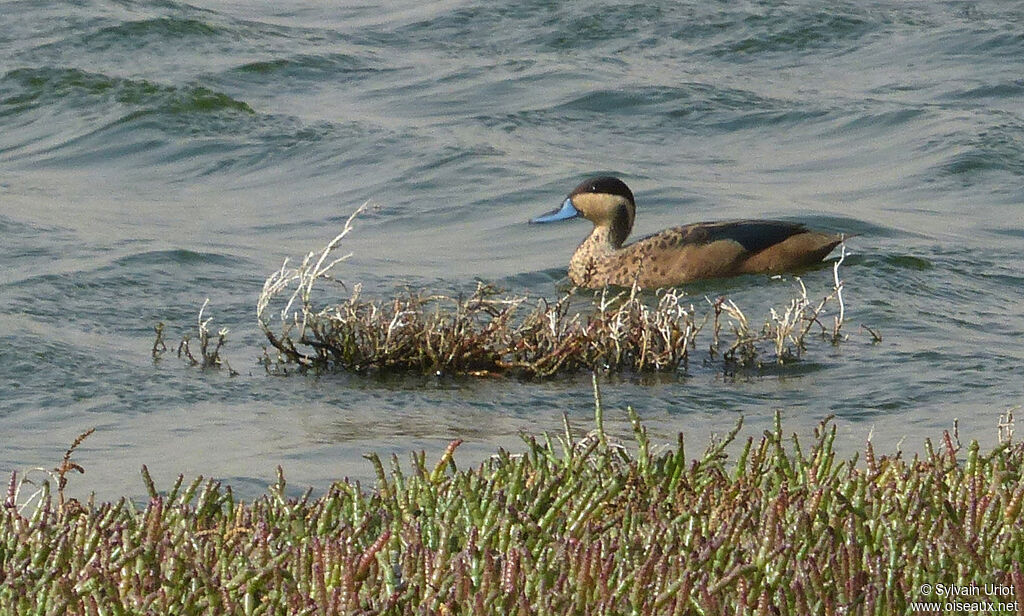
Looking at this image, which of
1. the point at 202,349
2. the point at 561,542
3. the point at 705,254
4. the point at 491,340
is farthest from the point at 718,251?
the point at 561,542

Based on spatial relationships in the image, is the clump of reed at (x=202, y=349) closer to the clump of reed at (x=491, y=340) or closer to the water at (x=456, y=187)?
the water at (x=456, y=187)

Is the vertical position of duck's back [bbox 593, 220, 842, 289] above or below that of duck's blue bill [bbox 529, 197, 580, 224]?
below

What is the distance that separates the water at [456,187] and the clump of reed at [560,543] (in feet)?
6.48

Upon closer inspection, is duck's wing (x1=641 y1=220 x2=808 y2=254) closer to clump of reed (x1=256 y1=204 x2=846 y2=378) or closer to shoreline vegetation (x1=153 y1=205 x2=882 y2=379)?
shoreline vegetation (x1=153 y1=205 x2=882 y2=379)

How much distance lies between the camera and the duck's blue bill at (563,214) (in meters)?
12.0

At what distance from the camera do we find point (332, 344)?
328 inches

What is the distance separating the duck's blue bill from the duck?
44cm

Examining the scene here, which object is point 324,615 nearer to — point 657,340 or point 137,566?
point 137,566

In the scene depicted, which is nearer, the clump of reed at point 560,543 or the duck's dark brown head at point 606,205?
the clump of reed at point 560,543

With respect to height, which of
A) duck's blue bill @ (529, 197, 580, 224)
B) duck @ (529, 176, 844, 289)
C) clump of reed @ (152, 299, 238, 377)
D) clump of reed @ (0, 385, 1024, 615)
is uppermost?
duck's blue bill @ (529, 197, 580, 224)

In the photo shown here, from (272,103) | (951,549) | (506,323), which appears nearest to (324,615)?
(951,549)

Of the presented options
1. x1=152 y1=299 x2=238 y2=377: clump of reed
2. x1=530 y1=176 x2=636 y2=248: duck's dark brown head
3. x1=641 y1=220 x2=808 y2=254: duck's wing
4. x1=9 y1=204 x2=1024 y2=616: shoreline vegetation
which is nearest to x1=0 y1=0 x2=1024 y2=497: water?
x1=152 y1=299 x2=238 y2=377: clump of reed

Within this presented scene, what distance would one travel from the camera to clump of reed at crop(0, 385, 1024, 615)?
3.45 m

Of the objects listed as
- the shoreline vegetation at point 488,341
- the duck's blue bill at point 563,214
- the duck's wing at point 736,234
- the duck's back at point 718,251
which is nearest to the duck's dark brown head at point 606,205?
the duck's blue bill at point 563,214
